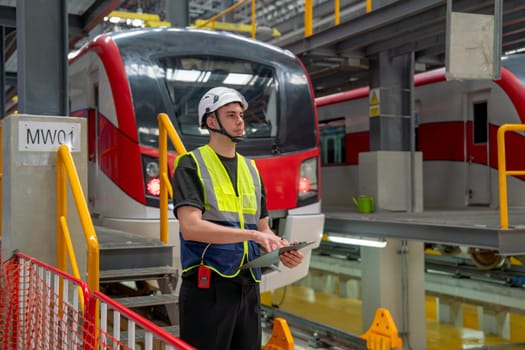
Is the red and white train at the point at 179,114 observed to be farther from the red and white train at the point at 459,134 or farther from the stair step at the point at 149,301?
the red and white train at the point at 459,134

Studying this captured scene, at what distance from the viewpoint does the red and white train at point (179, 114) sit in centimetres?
656

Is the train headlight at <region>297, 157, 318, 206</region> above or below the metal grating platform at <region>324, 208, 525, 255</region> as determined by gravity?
above

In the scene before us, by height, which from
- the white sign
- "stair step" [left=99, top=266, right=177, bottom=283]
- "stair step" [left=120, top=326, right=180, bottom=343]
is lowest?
"stair step" [left=120, top=326, right=180, bottom=343]

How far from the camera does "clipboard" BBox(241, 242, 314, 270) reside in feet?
9.27

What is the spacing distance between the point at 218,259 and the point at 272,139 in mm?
4365

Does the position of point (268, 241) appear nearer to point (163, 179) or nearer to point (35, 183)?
point (35, 183)

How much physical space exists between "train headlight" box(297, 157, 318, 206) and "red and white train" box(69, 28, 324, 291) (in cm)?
1

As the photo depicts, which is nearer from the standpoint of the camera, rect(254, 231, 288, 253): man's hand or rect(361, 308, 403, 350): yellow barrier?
rect(254, 231, 288, 253): man's hand

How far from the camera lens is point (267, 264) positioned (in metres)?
2.94

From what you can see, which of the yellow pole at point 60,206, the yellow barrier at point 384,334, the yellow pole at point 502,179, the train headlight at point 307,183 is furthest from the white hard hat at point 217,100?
the yellow barrier at point 384,334

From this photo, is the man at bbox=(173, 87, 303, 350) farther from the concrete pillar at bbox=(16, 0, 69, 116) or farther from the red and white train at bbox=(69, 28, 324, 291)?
the red and white train at bbox=(69, 28, 324, 291)

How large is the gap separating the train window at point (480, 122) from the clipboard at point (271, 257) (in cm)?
857

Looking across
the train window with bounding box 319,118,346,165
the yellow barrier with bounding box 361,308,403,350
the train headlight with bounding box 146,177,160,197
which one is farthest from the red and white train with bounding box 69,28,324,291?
the train window with bounding box 319,118,346,165

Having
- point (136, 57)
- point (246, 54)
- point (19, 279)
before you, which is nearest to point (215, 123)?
point (19, 279)
